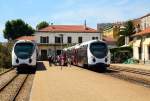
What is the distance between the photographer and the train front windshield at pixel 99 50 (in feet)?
131

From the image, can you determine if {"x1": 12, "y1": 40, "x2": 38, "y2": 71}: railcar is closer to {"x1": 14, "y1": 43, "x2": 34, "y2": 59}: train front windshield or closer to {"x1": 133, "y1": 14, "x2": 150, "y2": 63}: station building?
{"x1": 14, "y1": 43, "x2": 34, "y2": 59}: train front windshield

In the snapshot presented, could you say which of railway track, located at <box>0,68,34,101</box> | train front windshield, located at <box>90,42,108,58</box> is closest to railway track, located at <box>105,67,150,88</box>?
train front windshield, located at <box>90,42,108,58</box>

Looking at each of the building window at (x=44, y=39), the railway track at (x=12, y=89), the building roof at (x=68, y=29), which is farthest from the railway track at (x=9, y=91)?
the building roof at (x=68, y=29)

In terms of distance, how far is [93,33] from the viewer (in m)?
105

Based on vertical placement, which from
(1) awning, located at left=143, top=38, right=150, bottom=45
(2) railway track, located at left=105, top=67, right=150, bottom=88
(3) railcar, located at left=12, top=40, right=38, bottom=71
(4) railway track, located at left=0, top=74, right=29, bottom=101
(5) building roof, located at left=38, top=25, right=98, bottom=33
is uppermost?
(5) building roof, located at left=38, top=25, right=98, bottom=33

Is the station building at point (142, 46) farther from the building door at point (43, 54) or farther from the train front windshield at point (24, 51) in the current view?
the building door at point (43, 54)

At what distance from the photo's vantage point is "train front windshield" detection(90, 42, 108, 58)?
40059 millimetres

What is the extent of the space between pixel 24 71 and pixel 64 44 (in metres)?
58.7

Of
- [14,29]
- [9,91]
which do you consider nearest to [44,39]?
[14,29]

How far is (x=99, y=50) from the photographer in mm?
40219

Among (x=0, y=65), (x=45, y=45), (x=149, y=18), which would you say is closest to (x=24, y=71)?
(x=0, y=65)

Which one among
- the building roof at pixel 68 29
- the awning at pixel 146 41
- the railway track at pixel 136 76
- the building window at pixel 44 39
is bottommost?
the railway track at pixel 136 76

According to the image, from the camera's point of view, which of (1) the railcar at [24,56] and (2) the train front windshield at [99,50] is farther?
(2) the train front windshield at [99,50]

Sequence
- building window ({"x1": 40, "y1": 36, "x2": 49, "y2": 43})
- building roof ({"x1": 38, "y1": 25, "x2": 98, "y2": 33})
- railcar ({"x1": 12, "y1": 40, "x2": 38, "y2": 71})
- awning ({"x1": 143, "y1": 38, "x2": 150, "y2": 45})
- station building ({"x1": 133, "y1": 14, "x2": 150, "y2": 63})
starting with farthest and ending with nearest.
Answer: building roof ({"x1": 38, "y1": 25, "x2": 98, "y2": 33}) → building window ({"x1": 40, "y1": 36, "x2": 49, "y2": 43}) → station building ({"x1": 133, "y1": 14, "x2": 150, "y2": 63}) → awning ({"x1": 143, "y1": 38, "x2": 150, "y2": 45}) → railcar ({"x1": 12, "y1": 40, "x2": 38, "y2": 71})
